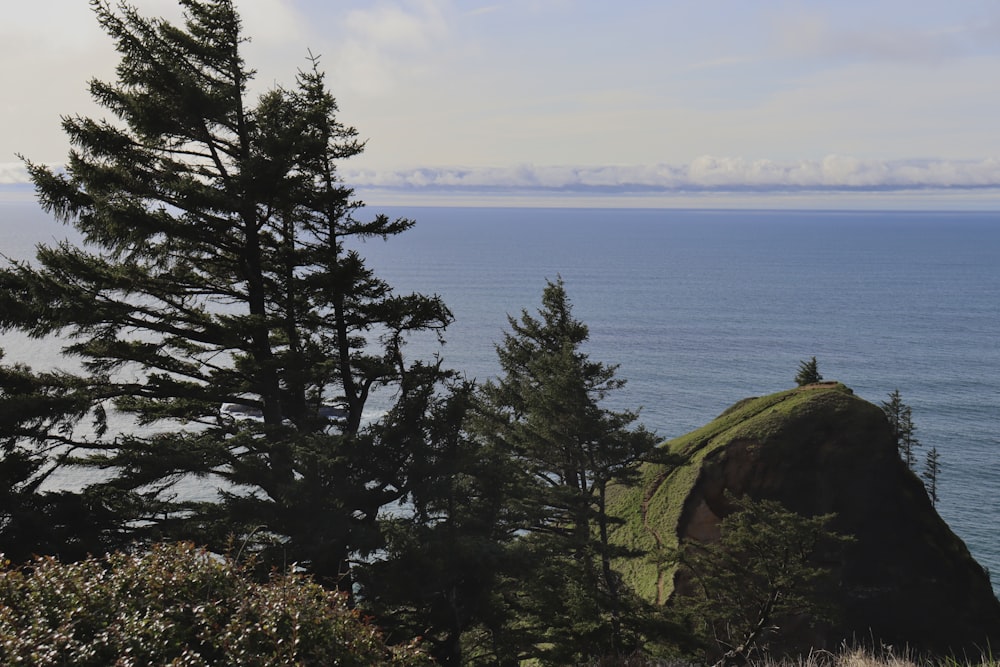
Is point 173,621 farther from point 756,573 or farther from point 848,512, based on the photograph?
point 848,512

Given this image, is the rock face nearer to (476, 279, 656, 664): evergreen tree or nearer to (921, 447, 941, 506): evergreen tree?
(476, 279, 656, 664): evergreen tree

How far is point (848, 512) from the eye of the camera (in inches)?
1298

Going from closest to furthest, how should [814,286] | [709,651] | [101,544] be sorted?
[101,544] < [709,651] < [814,286]

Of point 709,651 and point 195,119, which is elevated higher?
point 195,119

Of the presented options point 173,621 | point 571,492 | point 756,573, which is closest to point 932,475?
point 756,573

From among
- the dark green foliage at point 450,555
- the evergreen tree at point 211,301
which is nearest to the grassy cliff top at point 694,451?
the dark green foliage at point 450,555

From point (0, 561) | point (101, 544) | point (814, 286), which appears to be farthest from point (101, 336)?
point (814, 286)

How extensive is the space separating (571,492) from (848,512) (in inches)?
612

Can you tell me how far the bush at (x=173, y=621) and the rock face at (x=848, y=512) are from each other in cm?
2399

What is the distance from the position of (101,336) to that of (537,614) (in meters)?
13.3

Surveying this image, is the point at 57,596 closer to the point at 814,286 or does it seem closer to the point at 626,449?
the point at 626,449

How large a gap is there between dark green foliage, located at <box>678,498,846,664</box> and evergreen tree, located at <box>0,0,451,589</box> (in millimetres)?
10682

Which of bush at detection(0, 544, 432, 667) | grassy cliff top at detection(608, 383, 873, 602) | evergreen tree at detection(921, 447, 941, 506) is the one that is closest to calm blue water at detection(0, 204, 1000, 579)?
evergreen tree at detection(921, 447, 941, 506)

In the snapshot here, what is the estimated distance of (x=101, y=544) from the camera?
52.2 feet
